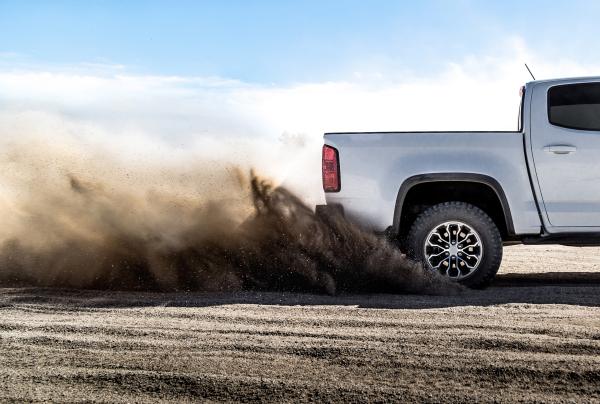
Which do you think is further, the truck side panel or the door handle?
the door handle

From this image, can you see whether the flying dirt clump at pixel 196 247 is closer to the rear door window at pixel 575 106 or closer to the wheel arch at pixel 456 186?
the wheel arch at pixel 456 186

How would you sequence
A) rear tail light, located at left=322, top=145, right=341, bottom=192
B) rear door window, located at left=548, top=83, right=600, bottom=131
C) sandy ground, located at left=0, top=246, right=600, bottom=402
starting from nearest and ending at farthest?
sandy ground, located at left=0, top=246, right=600, bottom=402
rear tail light, located at left=322, top=145, right=341, bottom=192
rear door window, located at left=548, top=83, right=600, bottom=131

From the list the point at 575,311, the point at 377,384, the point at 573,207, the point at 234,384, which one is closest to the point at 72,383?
the point at 234,384

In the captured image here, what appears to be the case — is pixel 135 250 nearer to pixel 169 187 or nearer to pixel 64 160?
pixel 169 187

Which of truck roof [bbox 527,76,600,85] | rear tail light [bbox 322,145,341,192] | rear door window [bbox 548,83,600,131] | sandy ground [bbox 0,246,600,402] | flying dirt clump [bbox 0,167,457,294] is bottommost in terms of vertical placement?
sandy ground [bbox 0,246,600,402]

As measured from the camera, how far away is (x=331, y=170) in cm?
721

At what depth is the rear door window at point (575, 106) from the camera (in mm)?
7520

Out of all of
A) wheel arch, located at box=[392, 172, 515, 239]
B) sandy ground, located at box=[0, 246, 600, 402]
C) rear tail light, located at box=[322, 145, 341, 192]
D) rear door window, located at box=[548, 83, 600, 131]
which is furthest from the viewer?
rear door window, located at box=[548, 83, 600, 131]

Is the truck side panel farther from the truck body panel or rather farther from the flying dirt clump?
the flying dirt clump

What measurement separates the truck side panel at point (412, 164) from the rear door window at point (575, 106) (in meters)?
0.48

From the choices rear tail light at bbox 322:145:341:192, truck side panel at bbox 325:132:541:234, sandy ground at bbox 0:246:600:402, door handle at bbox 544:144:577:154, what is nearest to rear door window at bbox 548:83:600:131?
door handle at bbox 544:144:577:154

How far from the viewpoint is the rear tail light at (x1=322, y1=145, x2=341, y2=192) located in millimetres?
7195

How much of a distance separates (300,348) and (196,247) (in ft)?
11.0

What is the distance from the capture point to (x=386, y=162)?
7273 mm
